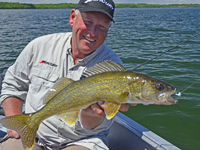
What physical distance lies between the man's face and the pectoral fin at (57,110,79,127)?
91 cm

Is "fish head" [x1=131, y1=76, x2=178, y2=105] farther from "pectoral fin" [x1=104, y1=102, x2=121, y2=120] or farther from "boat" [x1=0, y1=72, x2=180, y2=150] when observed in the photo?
"boat" [x1=0, y1=72, x2=180, y2=150]

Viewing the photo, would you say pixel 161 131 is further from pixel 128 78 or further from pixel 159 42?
pixel 159 42

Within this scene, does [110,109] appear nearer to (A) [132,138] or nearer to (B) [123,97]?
(B) [123,97]

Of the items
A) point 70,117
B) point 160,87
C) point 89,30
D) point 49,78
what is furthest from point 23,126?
point 160,87

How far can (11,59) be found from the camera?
43.7ft

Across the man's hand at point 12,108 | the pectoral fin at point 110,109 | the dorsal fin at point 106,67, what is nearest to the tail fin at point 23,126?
the man's hand at point 12,108

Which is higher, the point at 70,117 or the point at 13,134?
the point at 70,117

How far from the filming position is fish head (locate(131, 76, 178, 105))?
247 centimetres

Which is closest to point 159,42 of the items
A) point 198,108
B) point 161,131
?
point 198,108

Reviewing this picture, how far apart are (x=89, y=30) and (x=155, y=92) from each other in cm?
126

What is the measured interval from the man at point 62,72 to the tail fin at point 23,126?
0.40 m

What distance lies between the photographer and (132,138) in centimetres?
366

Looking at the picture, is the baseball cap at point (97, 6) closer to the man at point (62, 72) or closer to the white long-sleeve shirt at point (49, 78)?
the man at point (62, 72)

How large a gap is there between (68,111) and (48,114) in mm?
245
